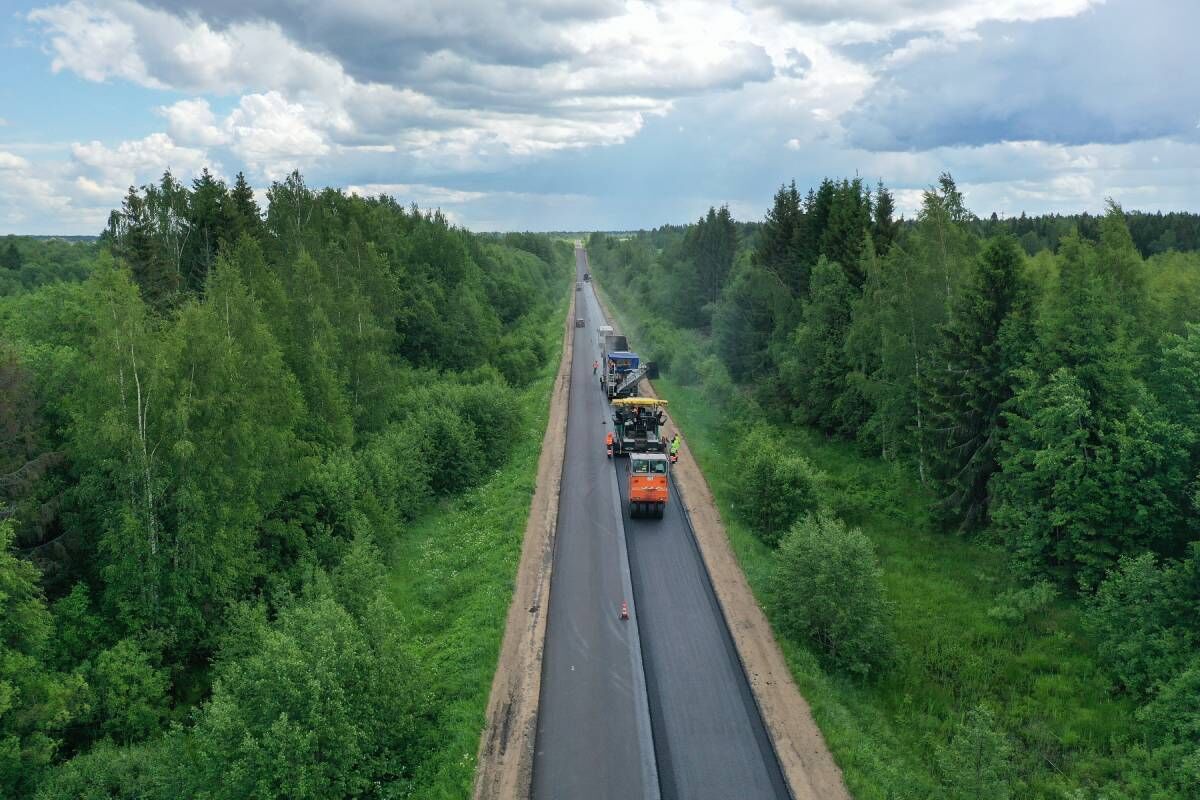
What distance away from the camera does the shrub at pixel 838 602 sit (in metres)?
23.2

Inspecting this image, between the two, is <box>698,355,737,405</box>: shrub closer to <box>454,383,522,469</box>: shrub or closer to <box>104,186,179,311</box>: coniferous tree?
<box>454,383,522,469</box>: shrub

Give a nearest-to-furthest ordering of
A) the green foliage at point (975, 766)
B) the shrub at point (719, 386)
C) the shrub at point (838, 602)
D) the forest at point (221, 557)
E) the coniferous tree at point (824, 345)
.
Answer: the green foliage at point (975, 766), the forest at point (221, 557), the shrub at point (838, 602), the coniferous tree at point (824, 345), the shrub at point (719, 386)

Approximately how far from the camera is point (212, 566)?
930 inches

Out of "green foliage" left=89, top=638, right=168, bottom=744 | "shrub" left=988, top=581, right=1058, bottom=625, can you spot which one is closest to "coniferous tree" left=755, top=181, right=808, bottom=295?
"shrub" left=988, top=581, right=1058, bottom=625

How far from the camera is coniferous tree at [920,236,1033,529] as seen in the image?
29656 mm

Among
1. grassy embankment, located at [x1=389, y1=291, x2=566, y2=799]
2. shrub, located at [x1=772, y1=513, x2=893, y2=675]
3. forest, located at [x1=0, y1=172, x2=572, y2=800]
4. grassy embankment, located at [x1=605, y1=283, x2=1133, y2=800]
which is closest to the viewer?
forest, located at [x1=0, y1=172, x2=572, y2=800]

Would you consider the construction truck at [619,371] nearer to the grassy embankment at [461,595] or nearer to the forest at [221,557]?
the grassy embankment at [461,595]

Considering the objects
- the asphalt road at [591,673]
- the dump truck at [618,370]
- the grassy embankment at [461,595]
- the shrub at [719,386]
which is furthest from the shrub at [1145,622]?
the dump truck at [618,370]

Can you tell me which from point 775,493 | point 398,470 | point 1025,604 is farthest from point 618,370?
point 1025,604

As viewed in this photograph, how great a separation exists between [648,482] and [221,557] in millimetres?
17482

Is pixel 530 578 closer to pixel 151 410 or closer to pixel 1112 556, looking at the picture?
pixel 151 410

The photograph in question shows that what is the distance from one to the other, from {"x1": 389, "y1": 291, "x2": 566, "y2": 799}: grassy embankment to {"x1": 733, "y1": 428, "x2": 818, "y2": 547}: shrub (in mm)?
10384

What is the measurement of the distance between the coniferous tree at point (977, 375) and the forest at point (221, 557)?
19286 millimetres

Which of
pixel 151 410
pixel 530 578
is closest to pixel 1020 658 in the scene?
A: pixel 530 578
